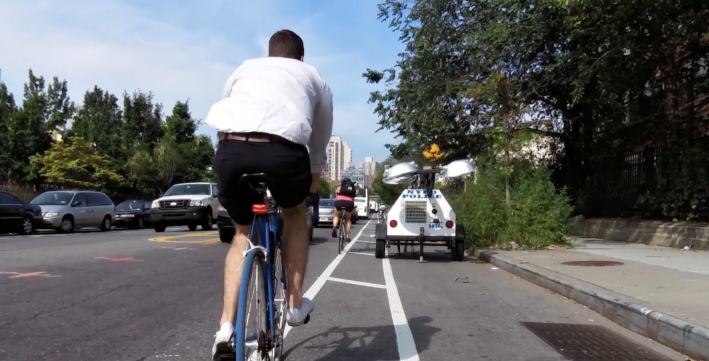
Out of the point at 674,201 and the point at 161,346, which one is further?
the point at 674,201

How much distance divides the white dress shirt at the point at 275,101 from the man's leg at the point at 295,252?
17.8 inches

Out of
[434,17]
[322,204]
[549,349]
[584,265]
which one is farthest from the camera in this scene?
[322,204]

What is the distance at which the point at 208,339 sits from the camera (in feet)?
16.5

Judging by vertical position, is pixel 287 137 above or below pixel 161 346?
above

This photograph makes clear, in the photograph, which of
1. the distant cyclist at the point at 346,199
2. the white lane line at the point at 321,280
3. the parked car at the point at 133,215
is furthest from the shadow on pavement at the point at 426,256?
the parked car at the point at 133,215

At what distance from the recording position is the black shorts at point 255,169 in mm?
3113

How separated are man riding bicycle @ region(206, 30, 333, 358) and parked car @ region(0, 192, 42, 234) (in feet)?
63.4

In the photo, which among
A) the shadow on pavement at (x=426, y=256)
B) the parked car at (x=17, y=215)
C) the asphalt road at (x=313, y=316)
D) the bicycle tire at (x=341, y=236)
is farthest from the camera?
the parked car at (x=17, y=215)

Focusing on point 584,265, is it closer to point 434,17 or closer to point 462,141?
point 434,17

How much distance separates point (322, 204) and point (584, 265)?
20.0 metres

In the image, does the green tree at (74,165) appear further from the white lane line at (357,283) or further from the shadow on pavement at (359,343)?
the shadow on pavement at (359,343)

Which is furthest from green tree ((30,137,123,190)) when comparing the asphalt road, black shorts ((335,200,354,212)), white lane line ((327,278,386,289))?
white lane line ((327,278,386,289))

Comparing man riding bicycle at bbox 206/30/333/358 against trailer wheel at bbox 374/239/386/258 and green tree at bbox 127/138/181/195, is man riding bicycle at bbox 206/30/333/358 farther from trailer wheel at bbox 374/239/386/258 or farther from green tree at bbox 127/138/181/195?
green tree at bbox 127/138/181/195

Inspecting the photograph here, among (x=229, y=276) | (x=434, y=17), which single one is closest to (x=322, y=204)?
(x=434, y=17)
